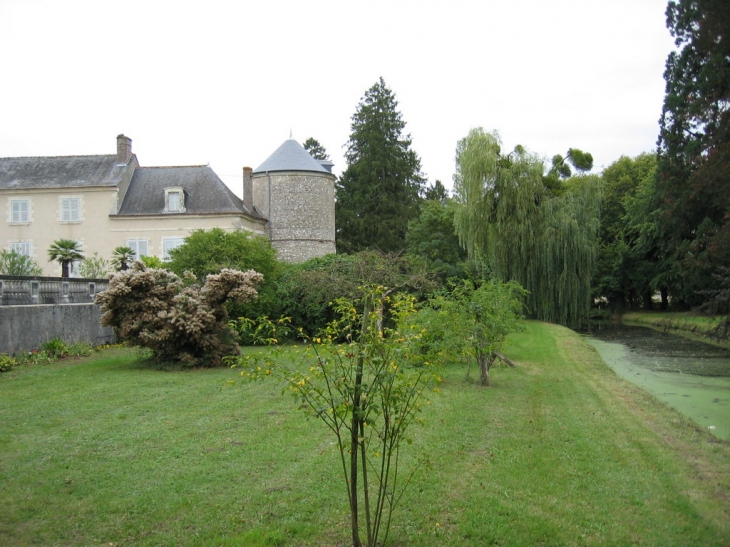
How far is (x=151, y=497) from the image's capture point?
5371mm

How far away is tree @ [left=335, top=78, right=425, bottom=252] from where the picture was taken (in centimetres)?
4347

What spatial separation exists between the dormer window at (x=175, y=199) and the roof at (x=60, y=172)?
2.54 meters

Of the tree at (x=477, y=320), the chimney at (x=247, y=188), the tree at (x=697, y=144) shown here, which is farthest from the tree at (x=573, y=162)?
the tree at (x=477, y=320)

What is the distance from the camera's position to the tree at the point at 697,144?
13.1m

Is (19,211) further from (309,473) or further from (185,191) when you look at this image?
(309,473)

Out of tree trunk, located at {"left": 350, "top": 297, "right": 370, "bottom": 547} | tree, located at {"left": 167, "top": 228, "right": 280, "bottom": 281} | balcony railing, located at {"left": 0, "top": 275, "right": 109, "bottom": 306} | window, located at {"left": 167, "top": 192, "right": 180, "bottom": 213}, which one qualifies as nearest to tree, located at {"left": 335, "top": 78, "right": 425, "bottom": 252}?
window, located at {"left": 167, "top": 192, "right": 180, "bottom": 213}

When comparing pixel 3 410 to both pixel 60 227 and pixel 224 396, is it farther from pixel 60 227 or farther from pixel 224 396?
pixel 60 227

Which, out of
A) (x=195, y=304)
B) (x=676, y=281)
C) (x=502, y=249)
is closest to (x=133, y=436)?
(x=195, y=304)

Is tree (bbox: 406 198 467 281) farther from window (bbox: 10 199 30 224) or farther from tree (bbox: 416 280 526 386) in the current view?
window (bbox: 10 199 30 224)

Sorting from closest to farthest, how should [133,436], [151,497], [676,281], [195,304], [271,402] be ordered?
[151,497], [133,436], [271,402], [195,304], [676,281]

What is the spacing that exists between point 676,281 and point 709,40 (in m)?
25.7

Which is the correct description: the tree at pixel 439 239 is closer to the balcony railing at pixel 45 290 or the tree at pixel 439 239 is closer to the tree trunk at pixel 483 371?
the balcony railing at pixel 45 290

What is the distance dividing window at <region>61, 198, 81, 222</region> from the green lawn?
959 inches

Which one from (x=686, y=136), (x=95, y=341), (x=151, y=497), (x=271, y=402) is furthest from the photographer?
(x=686, y=136)
